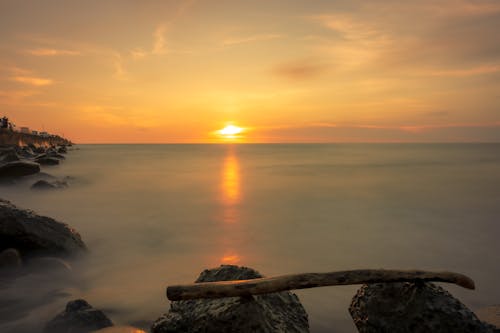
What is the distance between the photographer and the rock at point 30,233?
566 centimetres

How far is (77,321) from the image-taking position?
152 inches

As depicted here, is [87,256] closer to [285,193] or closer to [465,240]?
[465,240]

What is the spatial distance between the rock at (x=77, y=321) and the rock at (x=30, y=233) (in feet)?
7.91

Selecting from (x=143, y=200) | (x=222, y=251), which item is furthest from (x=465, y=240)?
(x=143, y=200)

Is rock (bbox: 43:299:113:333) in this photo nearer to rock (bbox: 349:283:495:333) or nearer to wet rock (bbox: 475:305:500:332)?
rock (bbox: 349:283:495:333)

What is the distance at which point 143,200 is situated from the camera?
15062 millimetres

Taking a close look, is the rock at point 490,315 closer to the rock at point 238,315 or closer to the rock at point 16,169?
the rock at point 238,315

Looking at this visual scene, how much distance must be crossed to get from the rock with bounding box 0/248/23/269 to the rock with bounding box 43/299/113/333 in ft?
7.02

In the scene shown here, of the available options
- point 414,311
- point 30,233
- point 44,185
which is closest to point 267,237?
point 30,233

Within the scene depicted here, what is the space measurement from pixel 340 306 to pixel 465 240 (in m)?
6.32

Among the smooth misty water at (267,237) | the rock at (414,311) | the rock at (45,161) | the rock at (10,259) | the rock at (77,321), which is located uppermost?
the rock at (45,161)

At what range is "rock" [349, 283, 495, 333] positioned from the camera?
9.78 ft

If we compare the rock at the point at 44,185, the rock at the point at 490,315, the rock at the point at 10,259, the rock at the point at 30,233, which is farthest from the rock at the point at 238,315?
the rock at the point at 44,185

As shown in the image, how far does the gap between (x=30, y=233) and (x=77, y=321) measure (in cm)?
272
